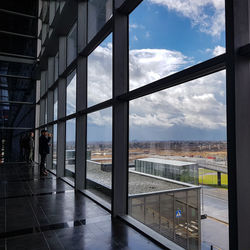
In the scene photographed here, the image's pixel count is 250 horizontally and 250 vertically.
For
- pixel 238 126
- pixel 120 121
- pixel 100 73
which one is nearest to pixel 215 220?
pixel 238 126

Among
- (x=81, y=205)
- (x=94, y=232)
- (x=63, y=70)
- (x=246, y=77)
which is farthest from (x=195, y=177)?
(x=63, y=70)

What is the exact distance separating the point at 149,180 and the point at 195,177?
1.00 m

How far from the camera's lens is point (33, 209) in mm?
3895

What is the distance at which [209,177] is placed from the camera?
7.28 ft

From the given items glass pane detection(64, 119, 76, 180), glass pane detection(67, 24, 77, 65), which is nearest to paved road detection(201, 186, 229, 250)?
glass pane detection(64, 119, 76, 180)

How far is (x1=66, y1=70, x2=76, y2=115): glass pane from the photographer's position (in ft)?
22.3

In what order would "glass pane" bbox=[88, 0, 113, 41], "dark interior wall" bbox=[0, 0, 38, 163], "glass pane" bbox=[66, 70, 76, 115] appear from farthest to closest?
"dark interior wall" bbox=[0, 0, 38, 163] → "glass pane" bbox=[66, 70, 76, 115] → "glass pane" bbox=[88, 0, 113, 41]

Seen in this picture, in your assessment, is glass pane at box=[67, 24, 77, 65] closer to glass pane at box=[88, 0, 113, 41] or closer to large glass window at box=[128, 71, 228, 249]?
glass pane at box=[88, 0, 113, 41]

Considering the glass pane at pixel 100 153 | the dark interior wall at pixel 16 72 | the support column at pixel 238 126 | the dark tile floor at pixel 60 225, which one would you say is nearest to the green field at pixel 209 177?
the support column at pixel 238 126

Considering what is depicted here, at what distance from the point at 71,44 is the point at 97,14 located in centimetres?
253

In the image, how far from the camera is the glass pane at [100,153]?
4539 mm

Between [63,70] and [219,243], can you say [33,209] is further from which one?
[63,70]

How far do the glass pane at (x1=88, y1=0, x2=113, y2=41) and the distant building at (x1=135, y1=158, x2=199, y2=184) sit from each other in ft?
9.97

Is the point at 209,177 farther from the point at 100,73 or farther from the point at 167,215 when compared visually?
the point at 100,73
